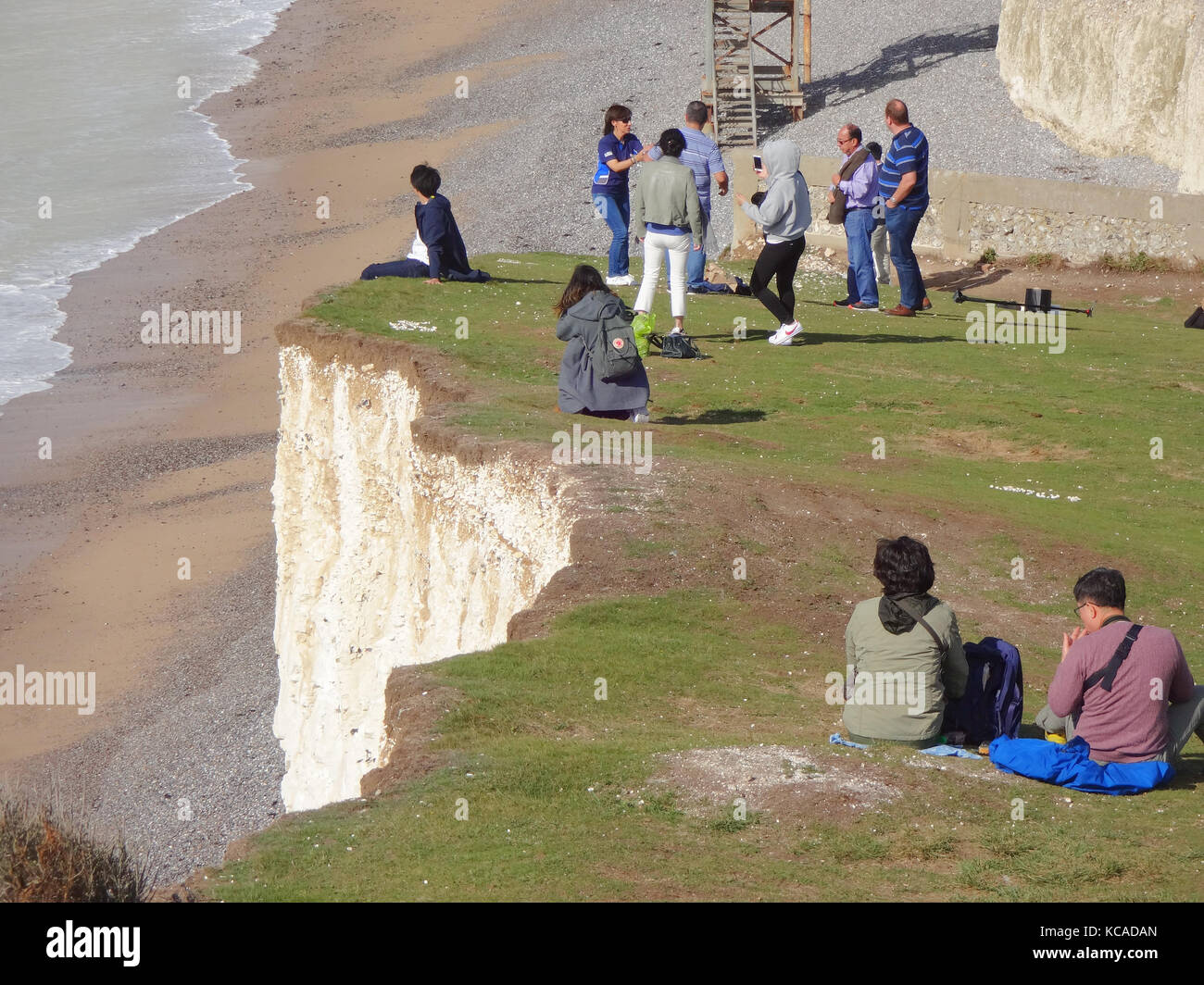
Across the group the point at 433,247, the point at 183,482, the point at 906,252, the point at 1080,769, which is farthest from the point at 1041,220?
the point at 183,482

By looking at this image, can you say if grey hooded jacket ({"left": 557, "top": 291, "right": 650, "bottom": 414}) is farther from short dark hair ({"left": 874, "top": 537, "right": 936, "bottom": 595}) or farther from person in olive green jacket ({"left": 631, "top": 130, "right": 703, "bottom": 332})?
short dark hair ({"left": 874, "top": 537, "right": 936, "bottom": 595})

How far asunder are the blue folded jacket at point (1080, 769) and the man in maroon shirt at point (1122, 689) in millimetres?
86

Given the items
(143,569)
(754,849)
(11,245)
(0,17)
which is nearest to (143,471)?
(143,569)

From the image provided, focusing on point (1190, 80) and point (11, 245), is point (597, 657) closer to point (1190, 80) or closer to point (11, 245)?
point (1190, 80)

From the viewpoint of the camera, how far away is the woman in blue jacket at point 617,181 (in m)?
23.0

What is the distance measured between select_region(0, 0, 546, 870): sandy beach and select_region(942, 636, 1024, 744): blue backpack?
51.2ft

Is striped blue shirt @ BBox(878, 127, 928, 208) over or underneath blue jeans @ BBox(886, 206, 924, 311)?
over

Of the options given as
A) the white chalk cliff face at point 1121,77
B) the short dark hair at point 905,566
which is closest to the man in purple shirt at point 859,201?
the white chalk cliff face at point 1121,77

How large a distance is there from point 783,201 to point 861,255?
5.17 m

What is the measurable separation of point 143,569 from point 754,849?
2921cm

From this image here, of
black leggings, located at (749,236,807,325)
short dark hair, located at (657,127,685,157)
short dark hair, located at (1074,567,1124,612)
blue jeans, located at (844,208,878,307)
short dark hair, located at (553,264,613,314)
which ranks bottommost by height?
short dark hair, located at (1074,567,1124,612)

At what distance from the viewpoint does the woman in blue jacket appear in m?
23.0

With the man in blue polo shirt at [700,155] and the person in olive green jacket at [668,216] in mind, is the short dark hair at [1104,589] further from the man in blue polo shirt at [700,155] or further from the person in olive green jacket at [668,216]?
the man in blue polo shirt at [700,155]

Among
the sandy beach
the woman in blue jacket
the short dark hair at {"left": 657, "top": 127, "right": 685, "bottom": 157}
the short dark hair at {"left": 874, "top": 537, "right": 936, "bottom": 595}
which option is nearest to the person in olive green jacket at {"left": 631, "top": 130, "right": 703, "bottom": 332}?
the short dark hair at {"left": 657, "top": 127, "right": 685, "bottom": 157}
